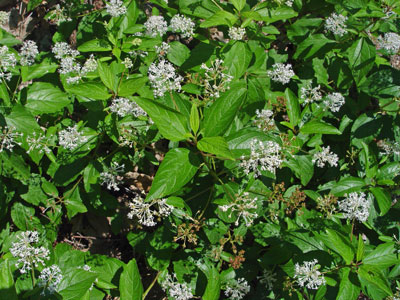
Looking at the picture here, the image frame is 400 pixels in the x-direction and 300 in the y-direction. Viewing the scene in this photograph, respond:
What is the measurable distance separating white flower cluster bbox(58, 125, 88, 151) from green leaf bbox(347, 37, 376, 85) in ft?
12.6

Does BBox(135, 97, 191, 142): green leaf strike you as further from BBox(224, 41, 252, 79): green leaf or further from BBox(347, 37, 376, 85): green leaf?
BBox(347, 37, 376, 85): green leaf

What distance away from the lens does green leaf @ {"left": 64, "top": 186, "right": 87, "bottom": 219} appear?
4.38 metres

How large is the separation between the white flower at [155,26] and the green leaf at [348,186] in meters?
3.20

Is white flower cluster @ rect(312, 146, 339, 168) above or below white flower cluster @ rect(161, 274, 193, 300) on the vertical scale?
above

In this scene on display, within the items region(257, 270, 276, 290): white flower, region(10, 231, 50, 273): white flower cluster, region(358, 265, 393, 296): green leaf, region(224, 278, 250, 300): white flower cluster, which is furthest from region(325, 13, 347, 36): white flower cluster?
region(10, 231, 50, 273): white flower cluster

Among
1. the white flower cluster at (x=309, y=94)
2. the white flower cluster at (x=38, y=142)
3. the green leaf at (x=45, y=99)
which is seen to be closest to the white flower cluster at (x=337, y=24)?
the white flower cluster at (x=309, y=94)

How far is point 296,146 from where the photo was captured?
14.3 ft

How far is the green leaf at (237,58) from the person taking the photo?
450 centimetres

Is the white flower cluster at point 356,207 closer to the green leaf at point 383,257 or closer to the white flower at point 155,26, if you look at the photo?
the green leaf at point 383,257

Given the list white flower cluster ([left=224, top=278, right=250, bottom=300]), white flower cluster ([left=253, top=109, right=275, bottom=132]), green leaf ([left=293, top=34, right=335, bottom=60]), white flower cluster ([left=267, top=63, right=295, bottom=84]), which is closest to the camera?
A: white flower cluster ([left=224, top=278, right=250, bottom=300])

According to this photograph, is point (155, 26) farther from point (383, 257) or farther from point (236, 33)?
point (383, 257)

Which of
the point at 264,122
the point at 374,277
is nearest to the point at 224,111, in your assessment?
the point at 264,122

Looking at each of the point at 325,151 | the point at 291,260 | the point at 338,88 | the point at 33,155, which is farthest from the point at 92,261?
the point at 338,88

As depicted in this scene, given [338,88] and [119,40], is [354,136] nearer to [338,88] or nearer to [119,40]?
[338,88]
